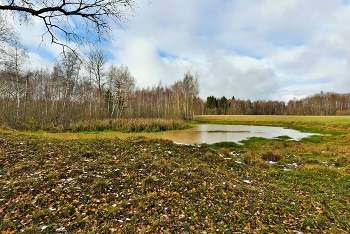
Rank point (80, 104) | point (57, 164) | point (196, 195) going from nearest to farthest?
point (196, 195)
point (57, 164)
point (80, 104)

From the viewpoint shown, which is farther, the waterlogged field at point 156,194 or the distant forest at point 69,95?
the distant forest at point 69,95

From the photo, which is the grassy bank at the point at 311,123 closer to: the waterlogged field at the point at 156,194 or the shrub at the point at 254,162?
the shrub at the point at 254,162

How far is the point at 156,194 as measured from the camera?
16.1 ft

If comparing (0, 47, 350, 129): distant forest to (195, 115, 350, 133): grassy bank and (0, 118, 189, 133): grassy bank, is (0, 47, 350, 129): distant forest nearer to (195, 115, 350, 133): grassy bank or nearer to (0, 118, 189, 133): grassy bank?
(0, 118, 189, 133): grassy bank

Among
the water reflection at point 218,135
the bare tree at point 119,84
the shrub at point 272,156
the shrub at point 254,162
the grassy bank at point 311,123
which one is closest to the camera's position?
the shrub at point 254,162

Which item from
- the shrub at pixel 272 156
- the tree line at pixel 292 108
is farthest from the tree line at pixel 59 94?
the tree line at pixel 292 108

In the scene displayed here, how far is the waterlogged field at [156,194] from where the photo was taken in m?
3.78

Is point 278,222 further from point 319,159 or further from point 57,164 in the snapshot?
point 319,159

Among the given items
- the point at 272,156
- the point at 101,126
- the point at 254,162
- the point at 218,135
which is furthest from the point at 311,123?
the point at 101,126

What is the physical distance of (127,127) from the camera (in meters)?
23.5

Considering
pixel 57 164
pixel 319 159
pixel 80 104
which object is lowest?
pixel 319 159

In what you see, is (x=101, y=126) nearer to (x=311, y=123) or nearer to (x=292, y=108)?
(x=311, y=123)

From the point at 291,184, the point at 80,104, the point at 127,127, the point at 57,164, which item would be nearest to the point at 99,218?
the point at 57,164

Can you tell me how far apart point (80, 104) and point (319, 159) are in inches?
1286
